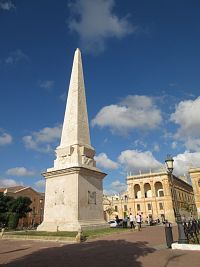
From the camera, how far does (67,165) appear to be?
16969 mm

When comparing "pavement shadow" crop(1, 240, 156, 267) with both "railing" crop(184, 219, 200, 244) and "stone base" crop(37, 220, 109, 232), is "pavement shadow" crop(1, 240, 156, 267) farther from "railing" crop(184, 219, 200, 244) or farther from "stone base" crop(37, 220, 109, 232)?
"stone base" crop(37, 220, 109, 232)

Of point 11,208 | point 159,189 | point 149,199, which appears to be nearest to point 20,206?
point 11,208

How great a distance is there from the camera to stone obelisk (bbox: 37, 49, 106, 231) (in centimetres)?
1567

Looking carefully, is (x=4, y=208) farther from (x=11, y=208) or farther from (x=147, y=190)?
(x=147, y=190)

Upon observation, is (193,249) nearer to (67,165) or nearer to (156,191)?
(67,165)

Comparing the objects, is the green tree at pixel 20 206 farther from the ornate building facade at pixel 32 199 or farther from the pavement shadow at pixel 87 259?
the pavement shadow at pixel 87 259

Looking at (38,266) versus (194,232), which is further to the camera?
(194,232)

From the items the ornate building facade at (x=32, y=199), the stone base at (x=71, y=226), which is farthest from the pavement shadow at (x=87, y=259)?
the ornate building facade at (x=32, y=199)

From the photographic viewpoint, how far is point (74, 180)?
16.0m

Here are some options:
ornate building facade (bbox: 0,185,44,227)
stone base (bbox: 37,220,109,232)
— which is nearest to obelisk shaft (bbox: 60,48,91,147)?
stone base (bbox: 37,220,109,232)

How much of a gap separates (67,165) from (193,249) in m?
9.95

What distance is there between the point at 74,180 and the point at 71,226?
9.27 ft

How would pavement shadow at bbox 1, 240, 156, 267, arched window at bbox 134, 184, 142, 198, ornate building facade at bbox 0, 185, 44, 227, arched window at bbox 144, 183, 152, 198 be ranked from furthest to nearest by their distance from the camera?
arched window at bbox 134, 184, 142, 198 → arched window at bbox 144, 183, 152, 198 → ornate building facade at bbox 0, 185, 44, 227 → pavement shadow at bbox 1, 240, 156, 267

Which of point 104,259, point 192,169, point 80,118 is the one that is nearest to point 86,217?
point 80,118
